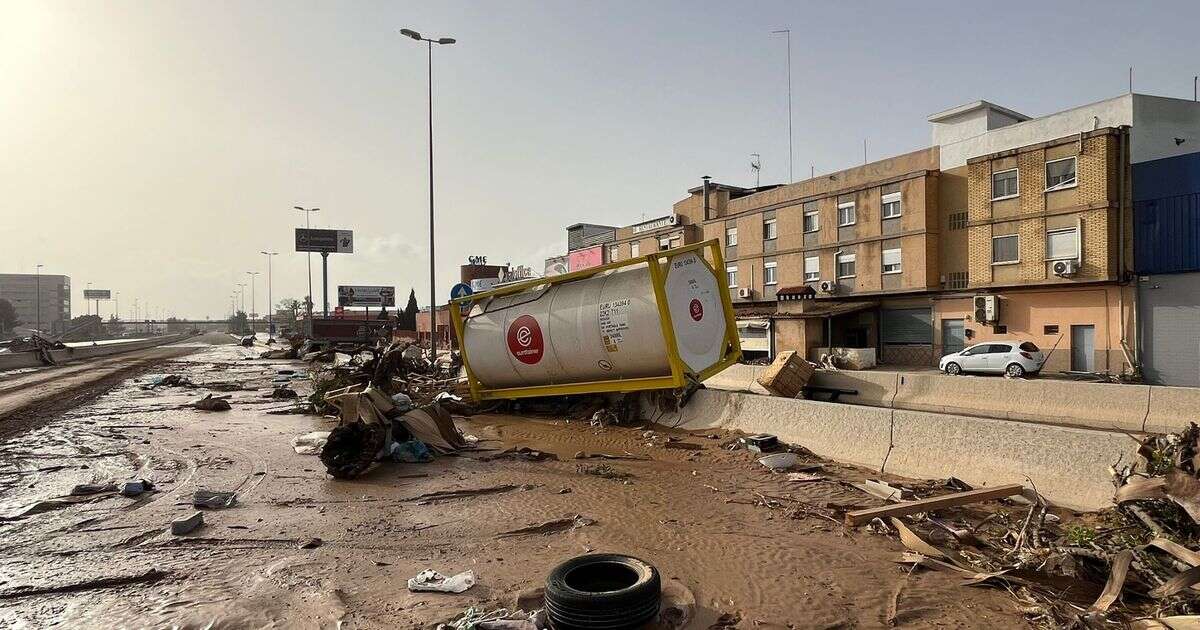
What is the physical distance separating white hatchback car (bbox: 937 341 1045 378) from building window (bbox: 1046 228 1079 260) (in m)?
3.63

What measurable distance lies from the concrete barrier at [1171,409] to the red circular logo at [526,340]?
33.5ft

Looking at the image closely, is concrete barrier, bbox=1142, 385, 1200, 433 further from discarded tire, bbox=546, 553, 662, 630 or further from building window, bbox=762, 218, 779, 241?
building window, bbox=762, 218, 779, 241

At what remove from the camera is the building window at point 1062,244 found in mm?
21297

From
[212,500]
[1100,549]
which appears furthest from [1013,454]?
[212,500]

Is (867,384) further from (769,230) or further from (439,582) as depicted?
(769,230)

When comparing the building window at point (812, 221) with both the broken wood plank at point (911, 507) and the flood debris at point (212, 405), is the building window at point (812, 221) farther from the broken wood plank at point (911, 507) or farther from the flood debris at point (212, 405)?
the flood debris at point (212, 405)

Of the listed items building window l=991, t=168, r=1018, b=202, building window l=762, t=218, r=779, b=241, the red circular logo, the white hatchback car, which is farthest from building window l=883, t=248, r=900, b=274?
the red circular logo

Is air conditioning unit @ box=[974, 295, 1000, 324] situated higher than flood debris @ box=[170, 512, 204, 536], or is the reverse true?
air conditioning unit @ box=[974, 295, 1000, 324]

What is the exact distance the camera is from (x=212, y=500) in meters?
6.55

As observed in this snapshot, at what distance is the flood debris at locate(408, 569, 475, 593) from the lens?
14.3ft

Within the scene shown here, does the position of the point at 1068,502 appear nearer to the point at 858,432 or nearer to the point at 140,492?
the point at 858,432

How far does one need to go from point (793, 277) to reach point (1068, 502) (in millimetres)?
26018

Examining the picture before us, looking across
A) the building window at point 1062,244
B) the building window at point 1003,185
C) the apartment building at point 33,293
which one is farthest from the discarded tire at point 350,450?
the apartment building at point 33,293

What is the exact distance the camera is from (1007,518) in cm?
556
